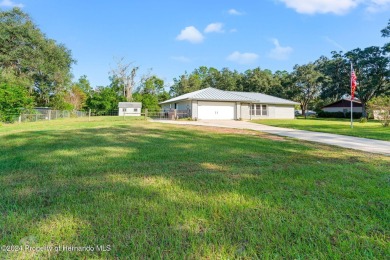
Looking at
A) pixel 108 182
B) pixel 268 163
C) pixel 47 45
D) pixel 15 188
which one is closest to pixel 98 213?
pixel 108 182

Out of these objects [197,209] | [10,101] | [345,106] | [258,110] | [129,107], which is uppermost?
[129,107]

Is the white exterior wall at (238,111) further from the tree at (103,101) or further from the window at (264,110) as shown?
the tree at (103,101)

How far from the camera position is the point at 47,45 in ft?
94.6

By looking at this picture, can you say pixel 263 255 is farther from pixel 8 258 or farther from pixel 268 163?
pixel 268 163

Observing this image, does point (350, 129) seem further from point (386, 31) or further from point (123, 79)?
point (123, 79)

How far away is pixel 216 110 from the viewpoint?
2692 centimetres

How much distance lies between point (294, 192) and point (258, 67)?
4916cm

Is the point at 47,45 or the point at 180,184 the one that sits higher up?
the point at 47,45

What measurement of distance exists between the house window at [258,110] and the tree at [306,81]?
18.4m

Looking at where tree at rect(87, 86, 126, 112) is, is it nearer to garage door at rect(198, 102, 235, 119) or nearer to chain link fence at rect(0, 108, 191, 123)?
chain link fence at rect(0, 108, 191, 123)

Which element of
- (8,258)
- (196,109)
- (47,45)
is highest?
(47,45)

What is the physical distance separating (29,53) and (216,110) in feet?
72.6

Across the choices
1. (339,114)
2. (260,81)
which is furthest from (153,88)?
(339,114)

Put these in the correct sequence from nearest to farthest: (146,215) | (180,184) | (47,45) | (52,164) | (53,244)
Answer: (53,244), (146,215), (180,184), (52,164), (47,45)
